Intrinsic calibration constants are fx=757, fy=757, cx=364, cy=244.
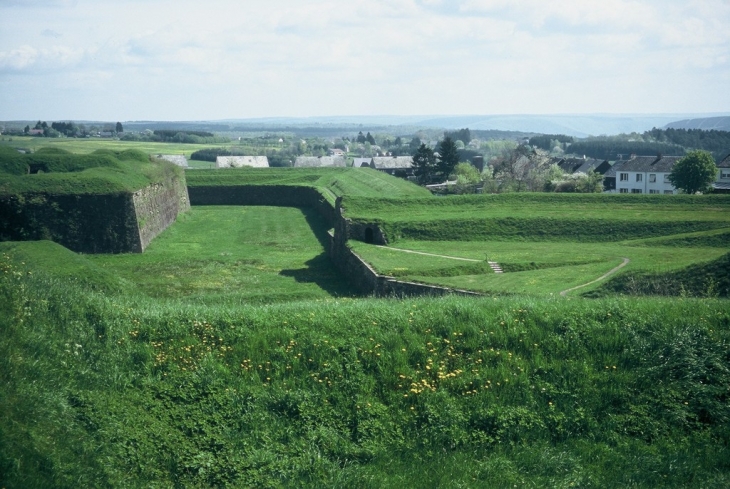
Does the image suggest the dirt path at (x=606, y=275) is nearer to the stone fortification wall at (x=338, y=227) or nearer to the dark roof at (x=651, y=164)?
the stone fortification wall at (x=338, y=227)

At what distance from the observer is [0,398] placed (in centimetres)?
1112

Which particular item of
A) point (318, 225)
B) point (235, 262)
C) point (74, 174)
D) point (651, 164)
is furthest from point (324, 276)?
point (651, 164)

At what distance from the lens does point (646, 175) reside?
6900cm

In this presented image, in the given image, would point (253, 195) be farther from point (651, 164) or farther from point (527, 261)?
point (527, 261)

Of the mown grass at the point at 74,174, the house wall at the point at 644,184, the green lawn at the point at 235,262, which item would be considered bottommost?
the green lawn at the point at 235,262

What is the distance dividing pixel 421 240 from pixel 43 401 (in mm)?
28719

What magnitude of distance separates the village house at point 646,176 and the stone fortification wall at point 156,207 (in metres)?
39.7

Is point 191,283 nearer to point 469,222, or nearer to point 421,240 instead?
point 421,240

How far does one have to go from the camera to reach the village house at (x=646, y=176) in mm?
67125

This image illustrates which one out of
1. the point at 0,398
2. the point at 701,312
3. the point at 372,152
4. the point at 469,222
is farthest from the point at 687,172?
the point at 372,152

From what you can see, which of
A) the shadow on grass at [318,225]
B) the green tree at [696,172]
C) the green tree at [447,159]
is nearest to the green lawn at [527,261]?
the shadow on grass at [318,225]

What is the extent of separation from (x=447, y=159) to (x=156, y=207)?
43878 millimetres

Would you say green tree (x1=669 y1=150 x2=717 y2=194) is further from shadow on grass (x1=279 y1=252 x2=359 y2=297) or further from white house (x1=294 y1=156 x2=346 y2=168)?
white house (x1=294 y1=156 x2=346 y2=168)

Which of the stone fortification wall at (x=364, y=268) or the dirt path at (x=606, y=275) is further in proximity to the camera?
the stone fortification wall at (x=364, y=268)
